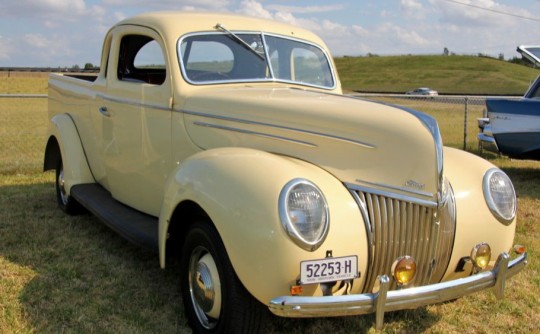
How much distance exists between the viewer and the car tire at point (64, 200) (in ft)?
18.6

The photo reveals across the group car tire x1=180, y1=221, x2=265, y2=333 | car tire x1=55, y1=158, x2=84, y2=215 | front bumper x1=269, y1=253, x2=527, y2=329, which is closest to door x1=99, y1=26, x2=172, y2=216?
car tire x1=55, y1=158, x2=84, y2=215

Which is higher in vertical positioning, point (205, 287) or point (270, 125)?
point (270, 125)

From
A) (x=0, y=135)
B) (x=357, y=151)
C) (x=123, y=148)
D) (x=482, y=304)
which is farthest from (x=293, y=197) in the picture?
(x=0, y=135)

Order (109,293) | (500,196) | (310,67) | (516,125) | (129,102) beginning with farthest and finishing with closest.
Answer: (516,125) < (310,67) < (129,102) < (109,293) < (500,196)

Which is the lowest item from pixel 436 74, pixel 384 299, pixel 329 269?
pixel 384 299

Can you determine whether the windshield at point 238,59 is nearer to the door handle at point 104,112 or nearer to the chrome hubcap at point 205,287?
Answer: the door handle at point 104,112

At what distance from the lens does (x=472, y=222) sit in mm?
3033

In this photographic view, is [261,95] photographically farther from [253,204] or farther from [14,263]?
[14,263]

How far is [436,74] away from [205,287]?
63768 mm

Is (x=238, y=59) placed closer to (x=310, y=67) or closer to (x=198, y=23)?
(x=198, y=23)

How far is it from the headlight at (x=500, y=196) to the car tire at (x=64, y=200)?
403cm

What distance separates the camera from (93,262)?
14.6 feet

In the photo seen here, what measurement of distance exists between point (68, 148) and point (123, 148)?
1067 mm

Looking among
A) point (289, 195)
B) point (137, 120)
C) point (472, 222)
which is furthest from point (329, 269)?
point (137, 120)
